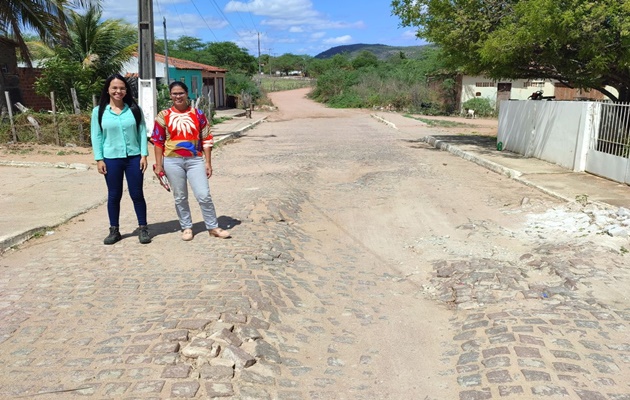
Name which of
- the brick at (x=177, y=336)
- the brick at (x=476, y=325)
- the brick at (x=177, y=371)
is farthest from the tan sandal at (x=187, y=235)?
the brick at (x=476, y=325)

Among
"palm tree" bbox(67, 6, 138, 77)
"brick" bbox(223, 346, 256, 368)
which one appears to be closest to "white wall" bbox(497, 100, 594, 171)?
"brick" bbox(223, 346, 256, 368)

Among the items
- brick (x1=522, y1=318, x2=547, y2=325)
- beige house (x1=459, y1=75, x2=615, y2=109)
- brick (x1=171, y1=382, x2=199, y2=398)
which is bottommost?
brick (x1=522, y1=318, x2=547, y2=325)

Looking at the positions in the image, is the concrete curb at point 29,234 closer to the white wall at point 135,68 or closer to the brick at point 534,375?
the brick at point 534,375

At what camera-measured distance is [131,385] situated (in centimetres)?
306

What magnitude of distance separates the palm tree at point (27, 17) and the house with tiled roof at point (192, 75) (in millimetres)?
7190

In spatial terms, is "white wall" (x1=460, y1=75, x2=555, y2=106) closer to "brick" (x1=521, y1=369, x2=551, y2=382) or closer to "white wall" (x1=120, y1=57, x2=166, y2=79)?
"white wall" (x1=120, y1=57, x2=166, y2=79)

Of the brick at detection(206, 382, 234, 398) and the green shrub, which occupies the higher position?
the green shrub

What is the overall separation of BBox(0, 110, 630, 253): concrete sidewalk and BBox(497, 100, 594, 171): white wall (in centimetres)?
31

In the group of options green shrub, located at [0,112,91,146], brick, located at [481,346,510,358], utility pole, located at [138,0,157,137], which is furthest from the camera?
green shrub, located at [0,112,91,146]

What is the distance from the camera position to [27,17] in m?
17.3

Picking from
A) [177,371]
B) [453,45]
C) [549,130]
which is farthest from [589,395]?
[453,45]

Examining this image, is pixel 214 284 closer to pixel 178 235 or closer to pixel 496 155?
pixel 178 235

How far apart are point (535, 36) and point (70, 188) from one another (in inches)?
382

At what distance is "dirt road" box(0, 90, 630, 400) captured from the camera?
3.28m
